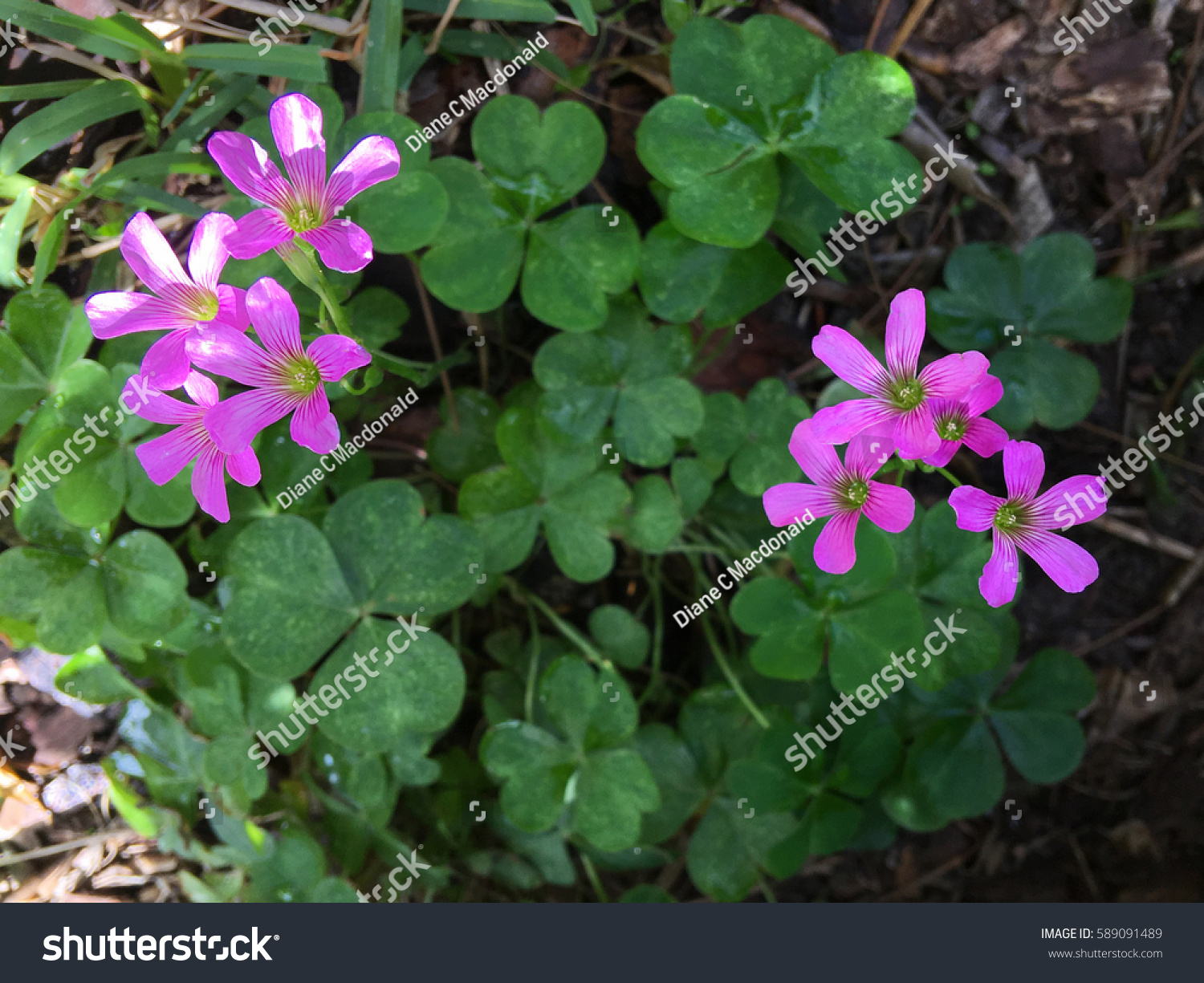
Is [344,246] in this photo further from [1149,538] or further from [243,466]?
[1149,538]

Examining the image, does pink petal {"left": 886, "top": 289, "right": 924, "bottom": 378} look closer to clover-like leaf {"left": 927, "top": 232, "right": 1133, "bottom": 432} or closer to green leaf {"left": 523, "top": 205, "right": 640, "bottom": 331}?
green leaf {"left": 523, "top": 205, "right": 640, "bottom": 331}

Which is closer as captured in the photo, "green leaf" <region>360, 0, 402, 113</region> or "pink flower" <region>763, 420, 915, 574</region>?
"pink flower" <region>763, 420, 915, 574</region>

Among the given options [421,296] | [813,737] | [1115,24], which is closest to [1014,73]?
[1115,24]

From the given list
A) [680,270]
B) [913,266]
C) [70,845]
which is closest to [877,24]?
[913,266]

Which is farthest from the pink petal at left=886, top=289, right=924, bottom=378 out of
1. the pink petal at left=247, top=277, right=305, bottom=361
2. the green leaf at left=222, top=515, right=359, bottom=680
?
the green leaf at left=222, top=515, right=359, bottom=680

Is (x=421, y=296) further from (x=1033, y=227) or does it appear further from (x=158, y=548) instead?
(x=1033, y=227)
